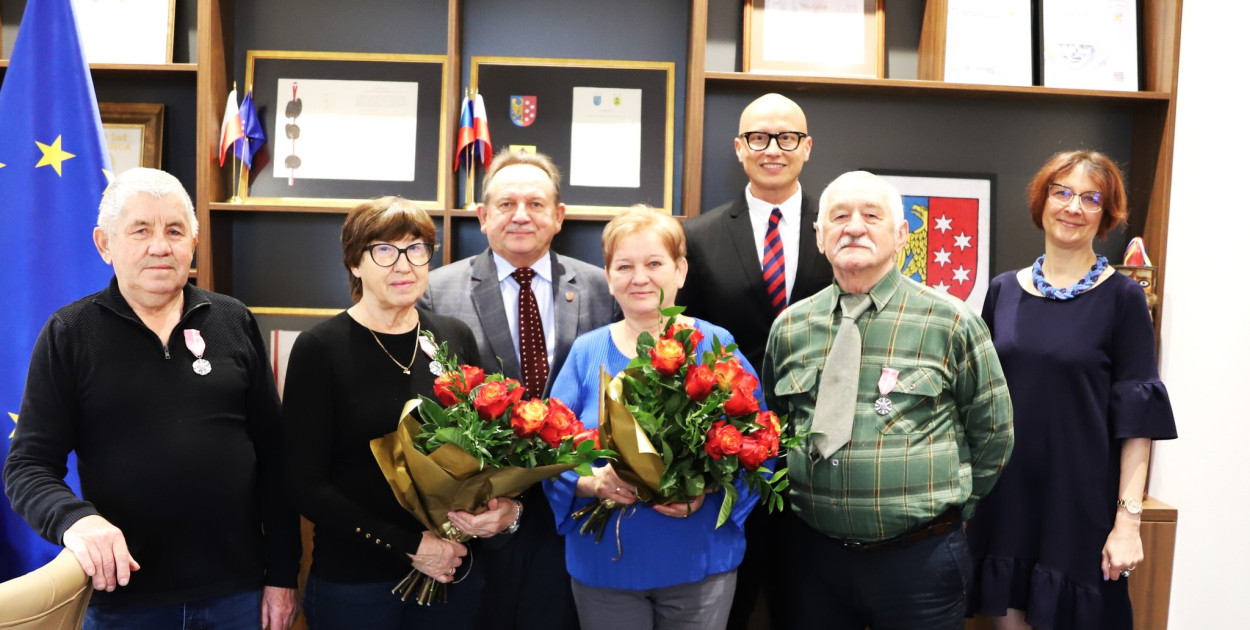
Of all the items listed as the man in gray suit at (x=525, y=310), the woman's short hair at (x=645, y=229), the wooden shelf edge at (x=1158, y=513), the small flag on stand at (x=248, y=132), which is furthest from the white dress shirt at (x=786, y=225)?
the small flag on stand at (x=248, y=132)

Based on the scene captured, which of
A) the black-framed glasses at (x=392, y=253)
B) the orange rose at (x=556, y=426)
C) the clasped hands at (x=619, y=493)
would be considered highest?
the black-framed glasses at (x=392, y=253)

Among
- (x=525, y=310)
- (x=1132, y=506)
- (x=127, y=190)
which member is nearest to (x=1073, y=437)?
(x=1132, y=506)

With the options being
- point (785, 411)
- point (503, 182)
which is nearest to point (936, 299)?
point (785, 411)

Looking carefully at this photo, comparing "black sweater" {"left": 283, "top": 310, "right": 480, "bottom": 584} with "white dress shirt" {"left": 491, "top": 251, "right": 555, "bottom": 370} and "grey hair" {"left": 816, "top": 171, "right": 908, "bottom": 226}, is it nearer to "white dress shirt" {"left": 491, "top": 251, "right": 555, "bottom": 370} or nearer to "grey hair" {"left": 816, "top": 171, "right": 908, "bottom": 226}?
"white dress shirt" {"left": 491, "top": 251, "right": 555, "bottom": 370}

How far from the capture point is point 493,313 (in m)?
2.56

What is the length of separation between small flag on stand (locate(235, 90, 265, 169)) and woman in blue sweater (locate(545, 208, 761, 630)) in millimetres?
1785

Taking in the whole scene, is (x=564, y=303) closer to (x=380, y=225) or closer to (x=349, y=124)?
(x=380, y=225)

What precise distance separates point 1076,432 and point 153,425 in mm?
2269

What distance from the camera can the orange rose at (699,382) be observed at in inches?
71.3

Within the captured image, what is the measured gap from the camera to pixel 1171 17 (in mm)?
3361

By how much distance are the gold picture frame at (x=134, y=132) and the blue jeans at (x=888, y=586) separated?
9.54 feet

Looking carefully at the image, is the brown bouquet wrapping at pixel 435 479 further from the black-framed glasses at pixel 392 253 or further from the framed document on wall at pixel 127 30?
the framed document on wall at pixel 127 30

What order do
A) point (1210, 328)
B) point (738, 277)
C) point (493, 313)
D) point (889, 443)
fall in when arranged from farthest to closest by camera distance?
1. point (1210, 328)
2. point (738, 277)
3. point (493, 313)
4. point (889, 443)

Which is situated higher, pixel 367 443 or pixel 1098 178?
pixel 1098 178
